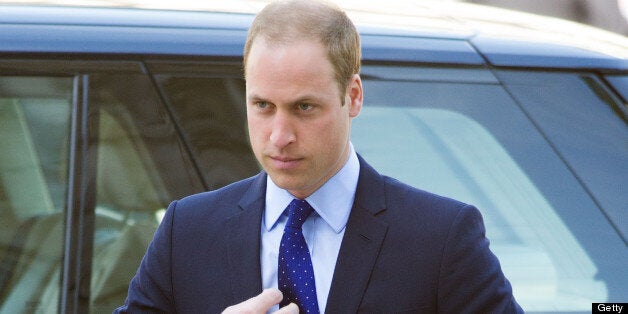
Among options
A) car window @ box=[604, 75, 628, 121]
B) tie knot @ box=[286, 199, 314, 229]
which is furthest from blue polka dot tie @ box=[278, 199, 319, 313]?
car window @ box=[604, 75, 628, 121]

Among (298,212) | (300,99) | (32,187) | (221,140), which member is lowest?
(32,187)

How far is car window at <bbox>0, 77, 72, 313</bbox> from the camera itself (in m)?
2.71

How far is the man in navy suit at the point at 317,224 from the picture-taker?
2.00m

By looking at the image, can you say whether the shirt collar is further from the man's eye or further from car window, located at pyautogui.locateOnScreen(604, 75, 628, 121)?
car window, located at pyautogui.locateOnScreen(604, 75, 628, 121)

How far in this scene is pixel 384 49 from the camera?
2875 millimetres

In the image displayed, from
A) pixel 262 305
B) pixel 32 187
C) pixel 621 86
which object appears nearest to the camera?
pixel 262 305

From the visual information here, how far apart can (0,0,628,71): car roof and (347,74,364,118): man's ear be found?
72 cm

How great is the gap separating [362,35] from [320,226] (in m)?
0.88

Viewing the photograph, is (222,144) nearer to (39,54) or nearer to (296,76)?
(39,54)

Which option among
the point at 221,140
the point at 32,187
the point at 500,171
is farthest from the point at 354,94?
the point at 32,187

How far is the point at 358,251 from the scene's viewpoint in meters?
2.07

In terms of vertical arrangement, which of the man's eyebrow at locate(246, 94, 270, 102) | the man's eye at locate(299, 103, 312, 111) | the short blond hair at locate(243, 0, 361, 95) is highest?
the short blond hair at locate(243, 0, 361, 95)

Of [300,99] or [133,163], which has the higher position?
[300,99]

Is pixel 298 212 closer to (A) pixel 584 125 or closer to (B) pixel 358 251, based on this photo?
(B) pixel 358 251
